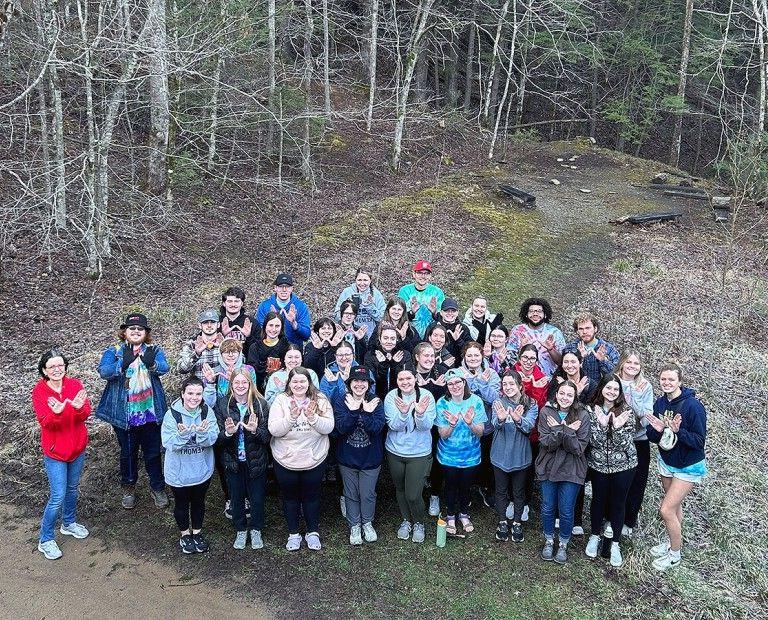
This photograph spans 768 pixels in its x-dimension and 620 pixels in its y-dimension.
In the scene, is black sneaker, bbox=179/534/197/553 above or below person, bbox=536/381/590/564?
below

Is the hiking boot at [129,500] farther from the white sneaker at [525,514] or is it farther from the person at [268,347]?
the white sneaker at [525,514]

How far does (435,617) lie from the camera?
5.30 m

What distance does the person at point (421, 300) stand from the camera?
27.7 ft

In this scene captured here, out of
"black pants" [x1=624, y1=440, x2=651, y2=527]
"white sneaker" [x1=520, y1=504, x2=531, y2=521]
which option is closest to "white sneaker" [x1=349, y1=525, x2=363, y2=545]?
"white sneaker" [x1=520, y1=504, x2=531, y2=521]

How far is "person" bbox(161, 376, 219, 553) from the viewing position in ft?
18.2

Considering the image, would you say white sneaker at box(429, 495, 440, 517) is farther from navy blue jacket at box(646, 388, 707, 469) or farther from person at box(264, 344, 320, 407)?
navy blue jacket at box(646, 388, 707, 469)

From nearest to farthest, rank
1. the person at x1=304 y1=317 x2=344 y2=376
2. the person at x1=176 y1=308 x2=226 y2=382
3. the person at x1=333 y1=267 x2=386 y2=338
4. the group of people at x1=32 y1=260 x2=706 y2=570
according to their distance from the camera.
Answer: the group of people at x1=32 y1=260 x2=706 y2=570 → the person at x1=176 y1=308 x2=226 y2=382 → the person at x1=304 y1=317 x2=344 y2=376 → the person at x1=333 y1=267 x2=386 y2=338

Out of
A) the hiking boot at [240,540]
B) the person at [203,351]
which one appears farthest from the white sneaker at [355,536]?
the person at [203,351]

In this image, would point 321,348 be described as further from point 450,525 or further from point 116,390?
point 450,525

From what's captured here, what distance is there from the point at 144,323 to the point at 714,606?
5.85m

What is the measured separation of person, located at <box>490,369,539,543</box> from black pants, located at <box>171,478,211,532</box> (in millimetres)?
2759

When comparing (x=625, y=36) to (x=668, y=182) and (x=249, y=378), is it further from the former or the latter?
(x=249, y=378)

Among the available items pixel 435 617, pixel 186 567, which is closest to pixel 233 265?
pixel 186 567

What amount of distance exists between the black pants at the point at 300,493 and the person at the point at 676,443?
313 centimetres
